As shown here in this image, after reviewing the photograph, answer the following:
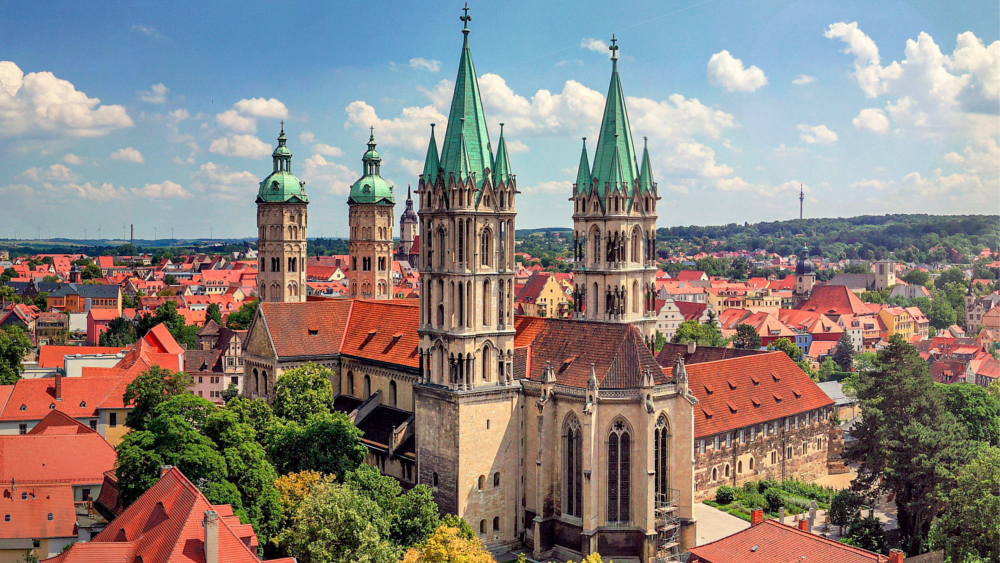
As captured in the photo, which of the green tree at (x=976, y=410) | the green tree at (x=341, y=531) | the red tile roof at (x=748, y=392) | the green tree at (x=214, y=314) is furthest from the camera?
the green tree at (x=214, y=314)

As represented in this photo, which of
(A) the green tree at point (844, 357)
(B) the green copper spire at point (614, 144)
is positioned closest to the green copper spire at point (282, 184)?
(B) the green copper spire at point (614, 144)

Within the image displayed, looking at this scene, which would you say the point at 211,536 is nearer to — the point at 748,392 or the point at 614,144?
the point at 614,144

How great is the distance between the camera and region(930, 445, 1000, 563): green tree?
47031 millimetres

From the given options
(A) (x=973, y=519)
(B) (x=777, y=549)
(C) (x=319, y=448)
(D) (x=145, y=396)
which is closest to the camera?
(B) (x=777, y=549)

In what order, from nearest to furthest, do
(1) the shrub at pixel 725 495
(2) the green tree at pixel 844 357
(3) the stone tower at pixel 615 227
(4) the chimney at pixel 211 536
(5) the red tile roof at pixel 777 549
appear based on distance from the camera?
(4) the chimney at pixel 211 536 → (5) the red tile roof at pixel 777 549 → (1) the shrub at pixel 725 495 → (3) the stone tower at pixel 615 227 → (2) the green tree at pixel 844 357

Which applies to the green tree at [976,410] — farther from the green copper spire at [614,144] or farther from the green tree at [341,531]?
the green tree at [341,531]

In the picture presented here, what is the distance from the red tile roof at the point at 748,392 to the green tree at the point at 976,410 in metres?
11.2

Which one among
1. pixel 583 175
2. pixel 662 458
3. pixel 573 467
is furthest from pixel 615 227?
pixel 573 467

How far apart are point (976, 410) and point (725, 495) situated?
28701 millimetres

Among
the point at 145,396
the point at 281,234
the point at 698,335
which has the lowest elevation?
the point at 698,335

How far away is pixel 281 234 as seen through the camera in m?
93.3

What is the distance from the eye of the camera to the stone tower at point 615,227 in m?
71.8

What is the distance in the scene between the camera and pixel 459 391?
57219 millimetres

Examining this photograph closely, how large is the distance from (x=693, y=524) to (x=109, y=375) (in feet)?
199
